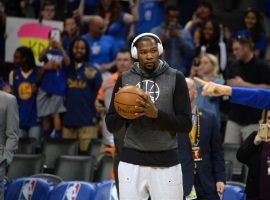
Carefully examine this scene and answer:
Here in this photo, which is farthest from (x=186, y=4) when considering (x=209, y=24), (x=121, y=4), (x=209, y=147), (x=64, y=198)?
(x=209, y=147)

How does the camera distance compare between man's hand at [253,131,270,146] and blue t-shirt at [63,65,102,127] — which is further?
blue t-shirt at [63,65,102,127]

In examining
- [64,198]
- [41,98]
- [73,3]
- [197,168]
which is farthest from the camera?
[73,3]

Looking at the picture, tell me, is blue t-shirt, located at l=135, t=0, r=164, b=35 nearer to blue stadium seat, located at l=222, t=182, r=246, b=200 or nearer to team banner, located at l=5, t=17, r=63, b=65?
team banner, located at l=5, t=17, r=63, b=65

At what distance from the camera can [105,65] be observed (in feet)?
36.1

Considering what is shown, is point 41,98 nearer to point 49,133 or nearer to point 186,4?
point 49,133

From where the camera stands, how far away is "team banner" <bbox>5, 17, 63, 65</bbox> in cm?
1132

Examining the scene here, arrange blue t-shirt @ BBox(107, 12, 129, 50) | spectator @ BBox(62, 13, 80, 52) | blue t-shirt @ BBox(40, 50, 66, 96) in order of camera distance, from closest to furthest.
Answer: blue t-shirt @ BBox(40, 50, 66, 96)
spectator @ BBox(62, 13, 80, 52)
blue t-shirt @ BBox(107, 12, 129, 50)

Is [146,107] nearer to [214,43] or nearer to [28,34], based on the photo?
[214,43]

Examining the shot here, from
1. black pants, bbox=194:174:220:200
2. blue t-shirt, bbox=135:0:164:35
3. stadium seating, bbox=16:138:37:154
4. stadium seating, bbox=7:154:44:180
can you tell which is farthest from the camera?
blue t-shirt, bbox=135:0:164:35

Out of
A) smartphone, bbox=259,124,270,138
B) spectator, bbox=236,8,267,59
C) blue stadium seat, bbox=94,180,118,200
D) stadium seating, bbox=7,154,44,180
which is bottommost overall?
stadium seating, bbox=7,154,44,180

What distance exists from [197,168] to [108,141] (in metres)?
3.26

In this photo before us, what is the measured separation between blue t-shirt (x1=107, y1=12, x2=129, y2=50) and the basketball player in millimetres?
6078

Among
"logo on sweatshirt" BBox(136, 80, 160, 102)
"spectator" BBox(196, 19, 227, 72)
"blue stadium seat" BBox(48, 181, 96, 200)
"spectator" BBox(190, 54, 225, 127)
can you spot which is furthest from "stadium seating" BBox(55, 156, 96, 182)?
"logo on sweatshirt" BBox(136, 80, 160, 102)

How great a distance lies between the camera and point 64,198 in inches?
323
